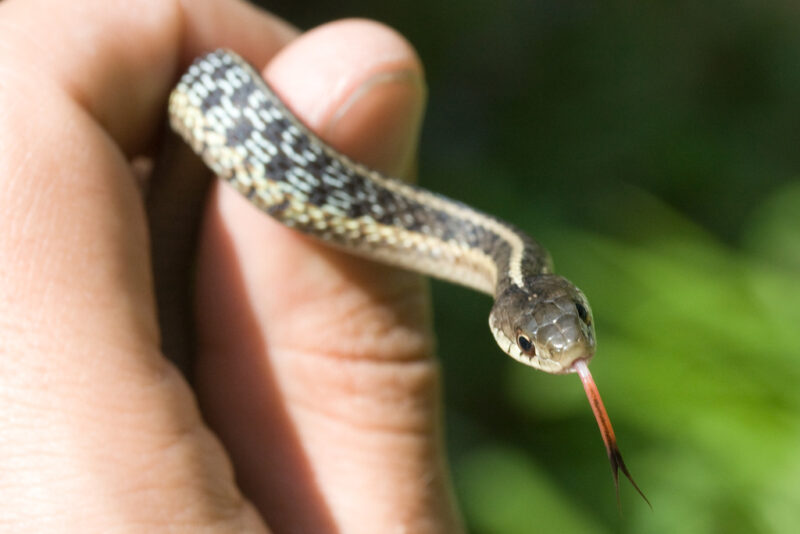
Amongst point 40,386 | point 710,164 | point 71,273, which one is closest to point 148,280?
point 71,273

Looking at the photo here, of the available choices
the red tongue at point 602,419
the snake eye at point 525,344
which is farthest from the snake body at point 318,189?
the red tongue at point 602,419

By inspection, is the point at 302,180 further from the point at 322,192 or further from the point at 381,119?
the point at 381,119

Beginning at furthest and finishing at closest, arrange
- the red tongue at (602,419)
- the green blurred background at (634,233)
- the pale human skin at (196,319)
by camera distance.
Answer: the green blurred background at (634,233), the red tongue at (602,419), the pale human skin at (196,319)

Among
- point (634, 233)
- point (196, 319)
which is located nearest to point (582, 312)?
point (196, 319)

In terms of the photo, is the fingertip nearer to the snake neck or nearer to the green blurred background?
the snake neck

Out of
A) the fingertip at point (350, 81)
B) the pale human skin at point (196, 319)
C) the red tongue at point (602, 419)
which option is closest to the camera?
the pale human skin at point (196, 319)

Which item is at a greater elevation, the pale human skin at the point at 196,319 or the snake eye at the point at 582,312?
the snake eye at the point at 582,312

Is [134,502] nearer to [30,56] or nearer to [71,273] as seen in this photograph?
[71,273]

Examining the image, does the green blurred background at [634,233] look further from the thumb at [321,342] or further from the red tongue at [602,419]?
the red tongue at [602,419]
